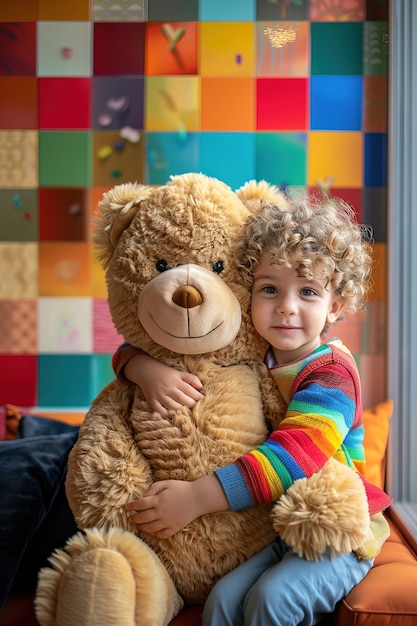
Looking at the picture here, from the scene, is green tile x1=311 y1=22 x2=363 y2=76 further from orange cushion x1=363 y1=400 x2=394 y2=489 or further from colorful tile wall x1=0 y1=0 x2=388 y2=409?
orange cushion x1=363 y1=400 x2=394 y2=489

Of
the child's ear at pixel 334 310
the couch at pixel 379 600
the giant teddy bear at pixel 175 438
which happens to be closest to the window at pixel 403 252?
the couch at pixel 379 600

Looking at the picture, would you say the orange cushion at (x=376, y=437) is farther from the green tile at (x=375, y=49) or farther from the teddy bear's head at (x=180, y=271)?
the green tile at (x=375, y=49)

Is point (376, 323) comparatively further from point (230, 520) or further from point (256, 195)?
point (230, 520)

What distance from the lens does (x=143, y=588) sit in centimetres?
112

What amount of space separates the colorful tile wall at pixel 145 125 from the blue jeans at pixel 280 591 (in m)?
1.00

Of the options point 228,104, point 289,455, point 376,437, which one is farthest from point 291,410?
point 228,104

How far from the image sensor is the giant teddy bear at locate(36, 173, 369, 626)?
3.71 ft

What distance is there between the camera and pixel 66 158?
2.12 meters

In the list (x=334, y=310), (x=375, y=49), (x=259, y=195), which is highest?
(x=375, y=49)

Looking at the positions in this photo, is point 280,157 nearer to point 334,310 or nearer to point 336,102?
point 336,102

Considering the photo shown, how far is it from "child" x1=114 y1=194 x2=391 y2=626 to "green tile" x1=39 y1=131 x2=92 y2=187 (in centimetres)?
90

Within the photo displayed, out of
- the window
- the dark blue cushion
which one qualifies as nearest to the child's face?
the dark blue cushion

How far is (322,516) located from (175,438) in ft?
0.97

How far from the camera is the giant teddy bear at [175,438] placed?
113cm
